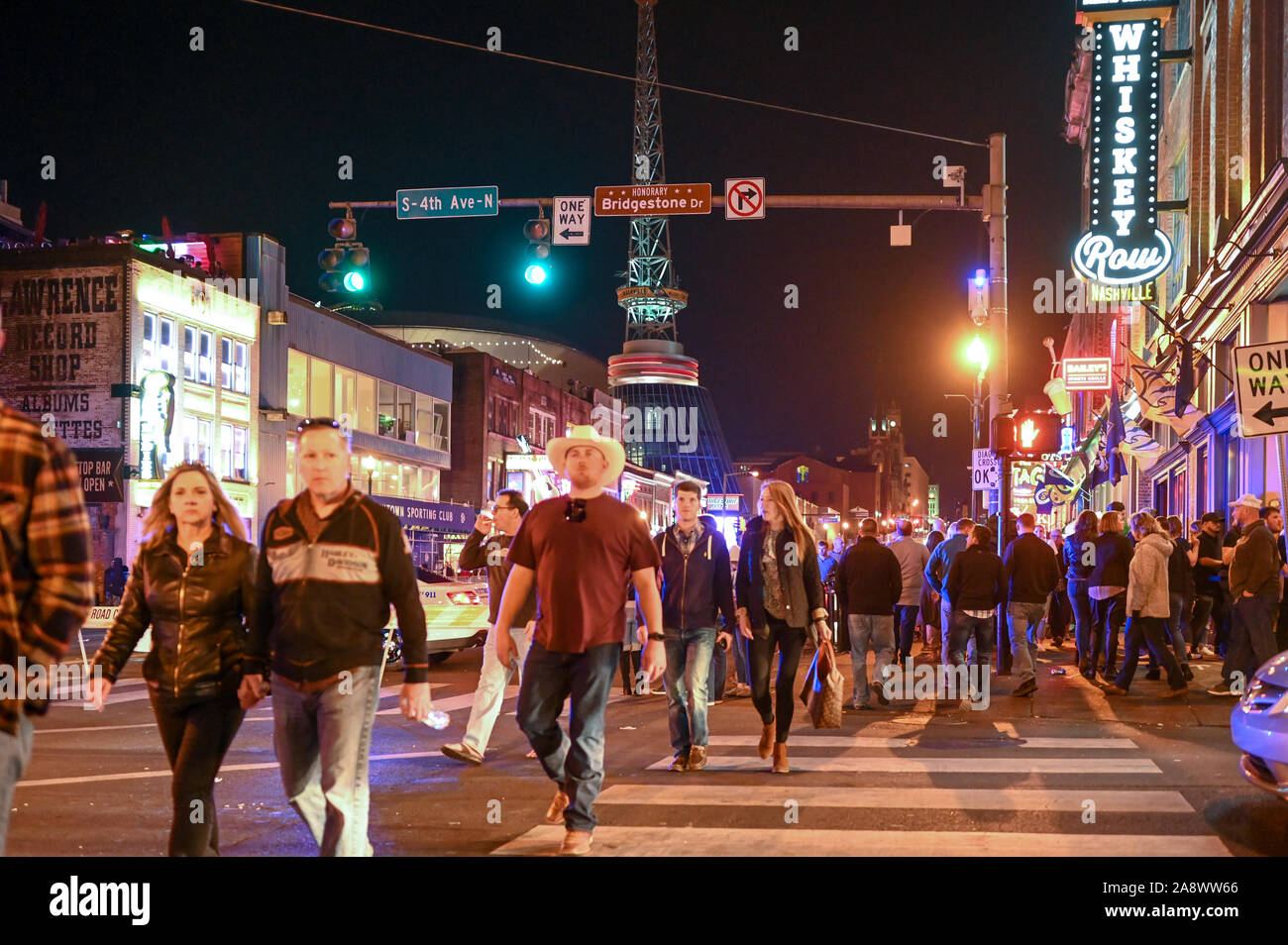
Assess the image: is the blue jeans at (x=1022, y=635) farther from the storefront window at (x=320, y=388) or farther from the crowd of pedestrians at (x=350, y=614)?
the storefront window at (x=320, y=388)

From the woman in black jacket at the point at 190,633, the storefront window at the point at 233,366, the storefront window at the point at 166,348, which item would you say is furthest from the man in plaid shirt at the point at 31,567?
the storefront window at the point at 233,366

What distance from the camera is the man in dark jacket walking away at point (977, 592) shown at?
12.7 metres

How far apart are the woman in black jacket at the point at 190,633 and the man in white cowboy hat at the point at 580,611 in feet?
5.02

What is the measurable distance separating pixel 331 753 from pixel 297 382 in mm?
38227

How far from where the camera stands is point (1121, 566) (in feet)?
46.6

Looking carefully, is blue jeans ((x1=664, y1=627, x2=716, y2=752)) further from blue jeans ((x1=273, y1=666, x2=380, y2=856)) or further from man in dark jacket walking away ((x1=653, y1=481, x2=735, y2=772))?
blue jeans ((x1=273, y1=666, x2=380, y2=856))

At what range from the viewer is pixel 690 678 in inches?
358

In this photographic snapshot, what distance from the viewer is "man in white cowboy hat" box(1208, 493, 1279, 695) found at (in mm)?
12031

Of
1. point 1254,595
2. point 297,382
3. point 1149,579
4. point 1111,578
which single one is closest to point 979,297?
point 1111,578

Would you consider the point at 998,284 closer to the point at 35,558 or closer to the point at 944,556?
the point at 944,556
